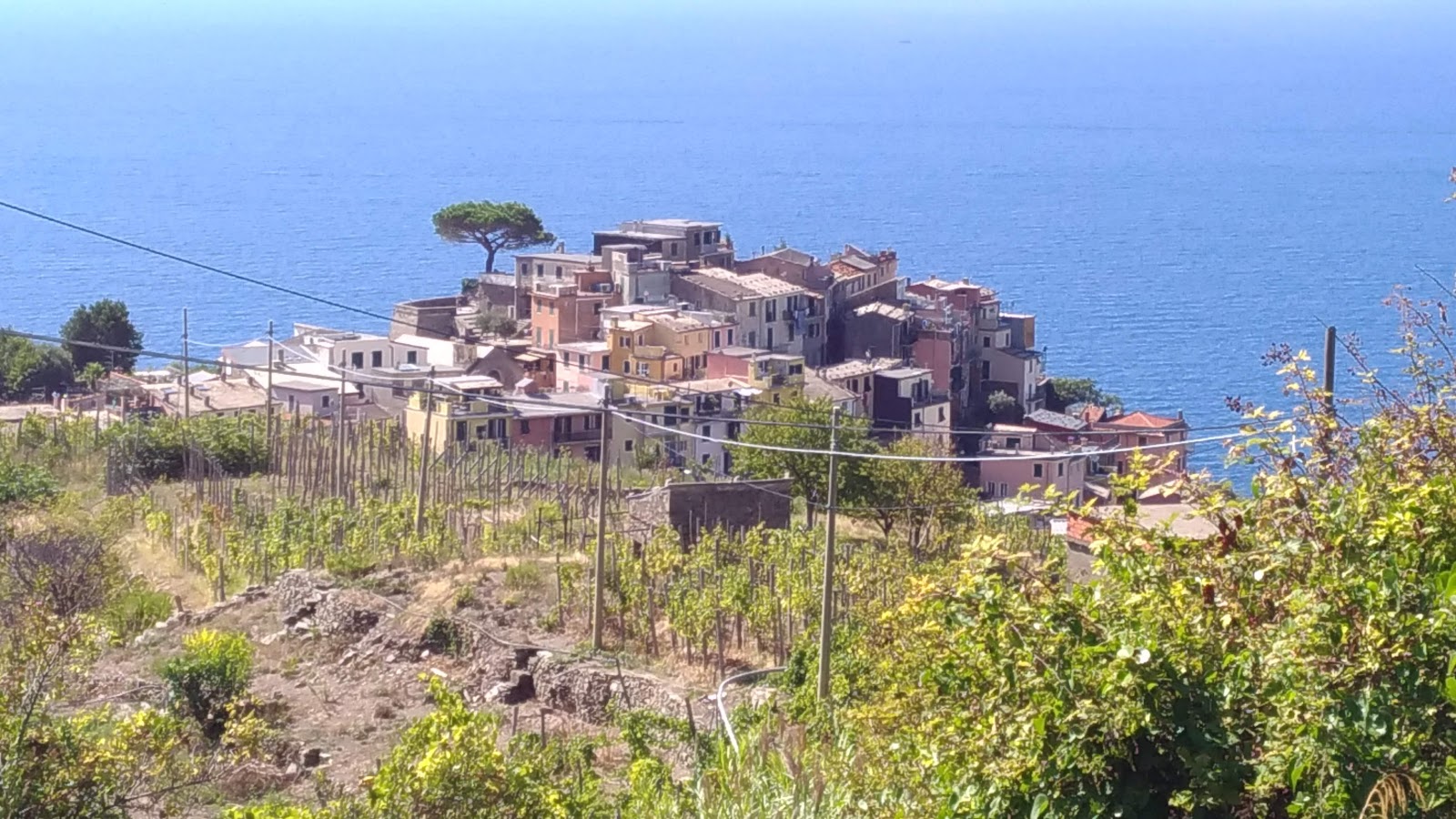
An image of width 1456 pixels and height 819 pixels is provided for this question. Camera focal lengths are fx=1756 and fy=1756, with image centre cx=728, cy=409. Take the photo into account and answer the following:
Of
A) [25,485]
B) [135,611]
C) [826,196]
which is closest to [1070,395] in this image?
[25,485]

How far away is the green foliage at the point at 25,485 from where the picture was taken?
18.8m

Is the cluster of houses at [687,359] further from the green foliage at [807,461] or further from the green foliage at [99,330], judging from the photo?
the green foliage at [807,461]

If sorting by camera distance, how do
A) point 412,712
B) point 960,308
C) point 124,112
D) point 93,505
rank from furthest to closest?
point 124,112
point 960,308
point 93,505
point 412,712

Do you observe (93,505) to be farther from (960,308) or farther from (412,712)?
(960,308)

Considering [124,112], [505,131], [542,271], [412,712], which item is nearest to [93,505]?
[412,712]

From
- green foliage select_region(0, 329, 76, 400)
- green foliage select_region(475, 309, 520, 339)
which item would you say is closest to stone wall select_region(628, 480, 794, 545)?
green foliage select_region(0, 329, 76, 400)

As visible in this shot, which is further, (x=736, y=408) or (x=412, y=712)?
(x=736, y=408)

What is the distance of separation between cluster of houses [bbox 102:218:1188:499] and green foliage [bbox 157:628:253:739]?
1926 centimetres

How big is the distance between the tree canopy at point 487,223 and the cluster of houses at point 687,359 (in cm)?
304

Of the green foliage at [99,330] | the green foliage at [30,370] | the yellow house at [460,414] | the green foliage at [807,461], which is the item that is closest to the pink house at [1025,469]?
the yellow house at [460,414]

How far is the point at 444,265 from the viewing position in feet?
264

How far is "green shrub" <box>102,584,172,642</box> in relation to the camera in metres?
14.7

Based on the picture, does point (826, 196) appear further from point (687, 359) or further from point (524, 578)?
point (524, 578)

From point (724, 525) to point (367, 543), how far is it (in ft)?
10.9
